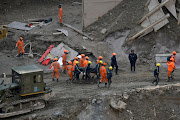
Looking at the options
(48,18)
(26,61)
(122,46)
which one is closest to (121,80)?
(122,46)

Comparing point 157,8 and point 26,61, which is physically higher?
point 157,8

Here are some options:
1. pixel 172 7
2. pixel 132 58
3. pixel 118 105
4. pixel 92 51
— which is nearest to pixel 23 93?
pixel 118 105

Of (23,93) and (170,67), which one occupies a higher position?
(170,67)

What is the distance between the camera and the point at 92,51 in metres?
21.4

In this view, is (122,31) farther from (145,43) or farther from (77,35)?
(77,35)

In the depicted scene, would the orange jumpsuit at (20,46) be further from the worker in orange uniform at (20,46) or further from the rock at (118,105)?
the rock at (118,105)

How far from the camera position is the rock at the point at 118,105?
1408 cm

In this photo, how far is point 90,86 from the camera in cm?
1719

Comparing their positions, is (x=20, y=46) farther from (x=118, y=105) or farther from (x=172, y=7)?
(x=172, y=7)

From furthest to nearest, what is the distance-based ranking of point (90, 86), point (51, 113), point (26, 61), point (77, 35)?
point (77, 35), point (26, 61), point (90, 86), point (51, 113)

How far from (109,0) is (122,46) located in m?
4.49

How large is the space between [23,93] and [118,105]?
4.60 m

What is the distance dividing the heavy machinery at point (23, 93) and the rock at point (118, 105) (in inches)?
126

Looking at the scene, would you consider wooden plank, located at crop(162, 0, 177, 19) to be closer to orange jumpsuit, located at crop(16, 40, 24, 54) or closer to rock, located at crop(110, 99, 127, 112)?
rock, located at crop(110, 99, 127, 112)
